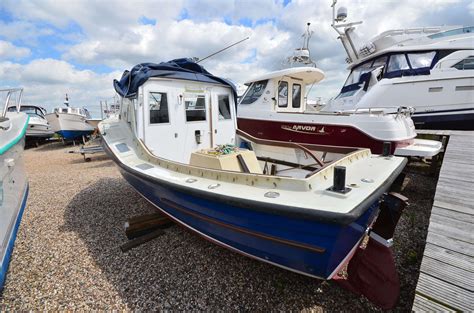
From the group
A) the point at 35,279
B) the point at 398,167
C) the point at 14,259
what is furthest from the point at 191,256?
the point at 398,167

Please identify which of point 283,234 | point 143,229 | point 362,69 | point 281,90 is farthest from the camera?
point 362,69

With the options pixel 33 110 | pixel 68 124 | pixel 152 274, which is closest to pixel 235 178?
pixel 152 274

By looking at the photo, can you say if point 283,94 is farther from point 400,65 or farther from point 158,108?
point 158,108

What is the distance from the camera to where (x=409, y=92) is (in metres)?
6.46

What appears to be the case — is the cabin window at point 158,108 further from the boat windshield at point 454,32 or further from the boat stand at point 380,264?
the boat windshield at point 454,32

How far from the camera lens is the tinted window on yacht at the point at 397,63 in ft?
23.1

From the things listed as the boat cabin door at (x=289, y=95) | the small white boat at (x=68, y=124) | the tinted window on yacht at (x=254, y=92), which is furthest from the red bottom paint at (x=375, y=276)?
the small white boat at (x=68, y=124)

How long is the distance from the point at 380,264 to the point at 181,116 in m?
3.46

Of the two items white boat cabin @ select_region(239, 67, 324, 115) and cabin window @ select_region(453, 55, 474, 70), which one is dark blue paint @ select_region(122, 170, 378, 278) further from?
cabin window @ select_region(453, 55, 474, 70)

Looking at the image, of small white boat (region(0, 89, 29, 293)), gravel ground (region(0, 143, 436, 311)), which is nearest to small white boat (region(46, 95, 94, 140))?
small white boat (region(0, 89, 29, 293))

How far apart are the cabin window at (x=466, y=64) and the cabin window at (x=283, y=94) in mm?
4756

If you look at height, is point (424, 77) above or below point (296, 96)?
above

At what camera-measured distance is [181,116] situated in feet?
13.0

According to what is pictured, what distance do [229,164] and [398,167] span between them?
6.20 ft
